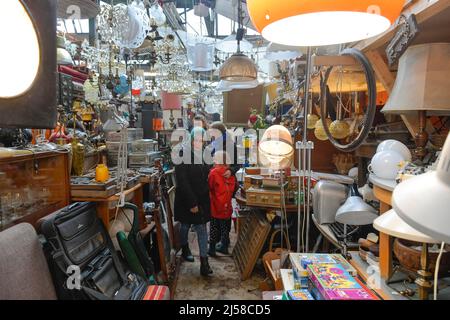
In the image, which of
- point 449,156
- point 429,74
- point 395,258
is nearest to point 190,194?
point 395,258

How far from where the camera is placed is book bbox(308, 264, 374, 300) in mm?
1221

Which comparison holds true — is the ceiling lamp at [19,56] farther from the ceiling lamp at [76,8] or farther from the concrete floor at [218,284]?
the concrete floor at [218,284]

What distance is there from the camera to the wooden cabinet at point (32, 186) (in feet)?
5.89

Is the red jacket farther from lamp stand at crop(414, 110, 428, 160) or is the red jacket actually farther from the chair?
lamp stand at crop(414, 110, 428, 160)

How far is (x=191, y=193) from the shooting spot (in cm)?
338

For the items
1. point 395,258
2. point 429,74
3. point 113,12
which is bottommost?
point 395,258

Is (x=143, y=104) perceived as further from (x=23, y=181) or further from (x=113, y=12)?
(x=23, y=181)

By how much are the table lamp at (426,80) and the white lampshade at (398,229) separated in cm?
63

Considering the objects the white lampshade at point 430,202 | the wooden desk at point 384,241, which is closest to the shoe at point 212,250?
the wooden desk at point 384,241

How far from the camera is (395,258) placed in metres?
1.46

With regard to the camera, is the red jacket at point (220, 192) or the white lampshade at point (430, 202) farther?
the red jacket at point (220, 192)

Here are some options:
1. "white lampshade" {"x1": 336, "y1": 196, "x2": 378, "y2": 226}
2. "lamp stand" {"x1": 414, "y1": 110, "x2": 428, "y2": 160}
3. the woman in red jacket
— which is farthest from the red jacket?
"lamp stand" {"x1": 414, "y1": 110, "x2": 428, "y2": 160}

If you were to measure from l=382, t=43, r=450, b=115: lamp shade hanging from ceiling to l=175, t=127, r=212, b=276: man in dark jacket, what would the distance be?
2.44 meters
